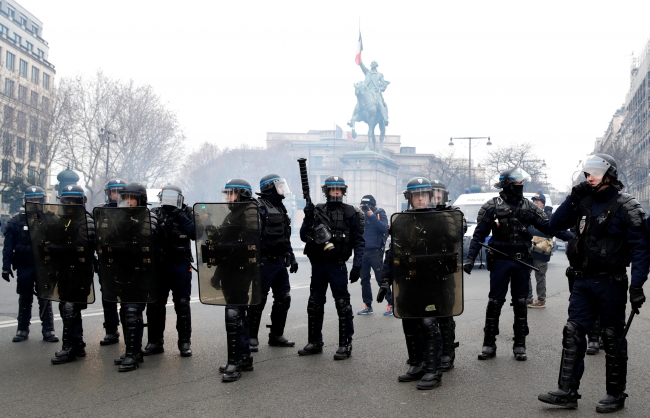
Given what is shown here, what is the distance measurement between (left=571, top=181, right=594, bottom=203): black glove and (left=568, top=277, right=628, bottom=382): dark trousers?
1.96 feet

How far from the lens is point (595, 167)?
5.20 m

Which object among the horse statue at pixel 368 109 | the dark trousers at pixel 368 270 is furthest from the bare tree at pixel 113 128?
the dark trousers at pixel 368 270

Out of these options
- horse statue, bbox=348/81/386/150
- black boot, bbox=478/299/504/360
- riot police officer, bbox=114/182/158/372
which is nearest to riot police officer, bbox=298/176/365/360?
black boot, bbox=478/299/504/360

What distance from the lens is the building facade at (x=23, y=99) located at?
43.5 meters

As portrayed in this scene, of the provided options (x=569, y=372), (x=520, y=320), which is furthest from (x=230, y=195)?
(x=569, y=372)

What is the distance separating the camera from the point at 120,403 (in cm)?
530

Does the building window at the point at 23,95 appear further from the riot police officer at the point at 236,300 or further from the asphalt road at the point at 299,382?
the riot police officer at the point at 236,300

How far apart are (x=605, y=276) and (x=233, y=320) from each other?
9.95 ft

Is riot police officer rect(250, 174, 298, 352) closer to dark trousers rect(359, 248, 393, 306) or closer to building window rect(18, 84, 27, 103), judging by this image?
dark trousers rect(359, 248, 393, 306)

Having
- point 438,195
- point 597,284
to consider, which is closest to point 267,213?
point 438,195

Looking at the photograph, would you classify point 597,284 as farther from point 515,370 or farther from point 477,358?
point 477,358

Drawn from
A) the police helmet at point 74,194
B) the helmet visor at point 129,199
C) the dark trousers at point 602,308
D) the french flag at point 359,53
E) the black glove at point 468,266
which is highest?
the french flag at point 359,53

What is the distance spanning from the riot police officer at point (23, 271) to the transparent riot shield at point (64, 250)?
1.08 m

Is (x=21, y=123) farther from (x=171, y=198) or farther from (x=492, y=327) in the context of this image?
(x=492, y=327)
